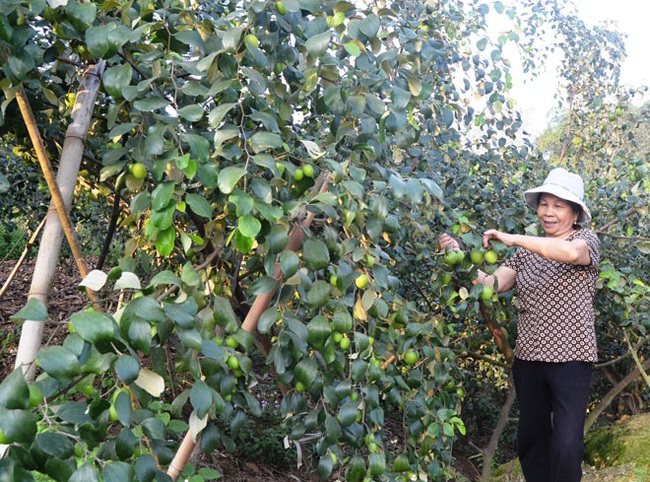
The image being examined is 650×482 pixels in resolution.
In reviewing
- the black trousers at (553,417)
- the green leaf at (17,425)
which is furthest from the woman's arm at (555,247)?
the green leaf at (17,425)

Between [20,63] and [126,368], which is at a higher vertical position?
[20,63]

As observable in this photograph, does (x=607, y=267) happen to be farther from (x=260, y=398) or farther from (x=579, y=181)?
(x=260, y=398)

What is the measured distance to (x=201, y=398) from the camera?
113 centimetres

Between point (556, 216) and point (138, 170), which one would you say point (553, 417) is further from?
point (138, 170)

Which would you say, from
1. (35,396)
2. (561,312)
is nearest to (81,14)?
(35,396)

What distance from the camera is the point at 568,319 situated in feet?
9.53

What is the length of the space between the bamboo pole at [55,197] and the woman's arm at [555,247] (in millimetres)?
1447

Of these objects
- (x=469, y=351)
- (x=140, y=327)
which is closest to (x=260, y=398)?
(x=469, y=351)

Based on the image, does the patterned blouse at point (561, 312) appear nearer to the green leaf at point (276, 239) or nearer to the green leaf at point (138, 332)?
the green leaf at point (276, 239)

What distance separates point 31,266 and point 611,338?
5.55 m

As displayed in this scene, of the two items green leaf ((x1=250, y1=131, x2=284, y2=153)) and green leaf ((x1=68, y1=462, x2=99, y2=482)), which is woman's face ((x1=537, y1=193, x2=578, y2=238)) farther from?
green leaf ((x1=68, y1=462, x2=99, y2=482))

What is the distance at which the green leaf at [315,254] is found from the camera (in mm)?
→ 1385

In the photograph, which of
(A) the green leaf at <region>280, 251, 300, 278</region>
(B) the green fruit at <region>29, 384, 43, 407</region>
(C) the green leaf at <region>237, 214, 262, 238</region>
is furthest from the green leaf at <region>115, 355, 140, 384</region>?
(A) the green leaf at <region>280, 251, 300, 278</region>

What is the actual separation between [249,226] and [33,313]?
1.35 ft
